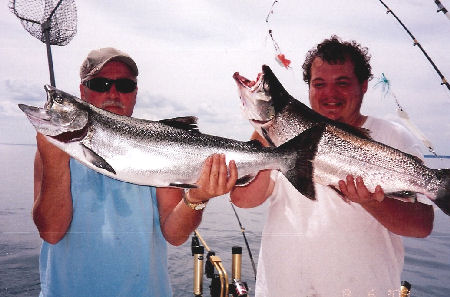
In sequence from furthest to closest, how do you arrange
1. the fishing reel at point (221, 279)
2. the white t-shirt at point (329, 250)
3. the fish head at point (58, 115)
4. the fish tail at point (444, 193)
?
the fishing reel at point (221, 279)
the white t-shirt at point (329, 250)
the fish tail at point (444, 193)
the fish head at point (58, 115)

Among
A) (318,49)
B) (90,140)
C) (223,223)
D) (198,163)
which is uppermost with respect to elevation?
(318,49)

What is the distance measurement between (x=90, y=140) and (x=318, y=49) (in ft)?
8.73

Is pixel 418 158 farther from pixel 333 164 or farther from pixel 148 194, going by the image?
pixel 148 194

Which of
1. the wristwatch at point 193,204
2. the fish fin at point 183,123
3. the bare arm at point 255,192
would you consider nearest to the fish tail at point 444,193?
the bare arm at point 255,192

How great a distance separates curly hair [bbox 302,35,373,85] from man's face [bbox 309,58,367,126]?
2.7 inches

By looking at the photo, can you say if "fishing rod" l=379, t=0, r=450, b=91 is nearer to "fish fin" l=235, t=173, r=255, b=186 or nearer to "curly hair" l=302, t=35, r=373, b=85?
"curly hair" l=302, t=35, r=373, b=85

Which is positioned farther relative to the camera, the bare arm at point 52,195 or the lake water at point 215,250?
the lake water at point 215,250

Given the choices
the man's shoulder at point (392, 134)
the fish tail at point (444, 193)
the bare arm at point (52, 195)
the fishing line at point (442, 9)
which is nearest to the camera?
the bare arm at point (52, 195)

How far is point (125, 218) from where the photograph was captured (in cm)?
304

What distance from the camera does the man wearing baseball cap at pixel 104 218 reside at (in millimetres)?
2895

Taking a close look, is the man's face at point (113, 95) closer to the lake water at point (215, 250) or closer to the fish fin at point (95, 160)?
the fish fin at point (95, 160)

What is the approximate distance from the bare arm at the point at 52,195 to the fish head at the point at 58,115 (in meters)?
0.19

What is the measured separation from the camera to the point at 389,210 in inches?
127

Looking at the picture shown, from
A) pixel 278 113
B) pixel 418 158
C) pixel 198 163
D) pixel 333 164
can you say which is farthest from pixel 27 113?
pixel 418 158
